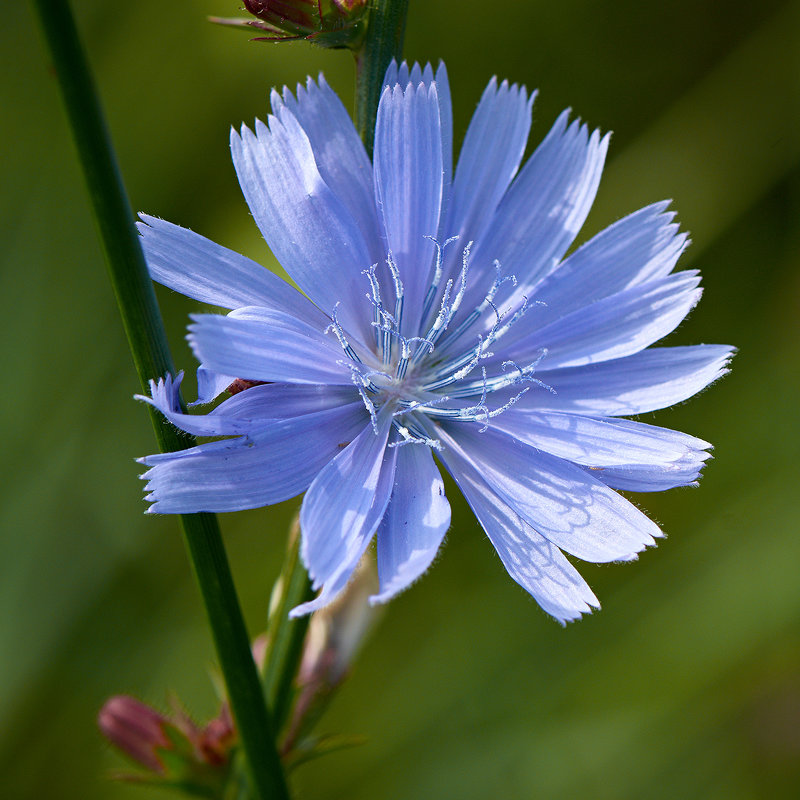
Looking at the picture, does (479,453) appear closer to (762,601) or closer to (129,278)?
(129,278)

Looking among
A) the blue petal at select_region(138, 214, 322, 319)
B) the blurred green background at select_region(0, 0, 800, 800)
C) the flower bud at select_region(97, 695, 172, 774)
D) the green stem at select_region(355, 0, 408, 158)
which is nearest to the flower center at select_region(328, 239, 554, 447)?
the blue petal at select_region(138, 214, 322, 319)

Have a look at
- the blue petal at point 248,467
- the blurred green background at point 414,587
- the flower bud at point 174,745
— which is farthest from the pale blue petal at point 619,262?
the blurred green background at point 414,587

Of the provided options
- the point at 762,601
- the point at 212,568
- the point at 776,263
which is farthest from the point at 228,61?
the point at 762,601

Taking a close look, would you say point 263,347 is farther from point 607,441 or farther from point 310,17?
point 607,441

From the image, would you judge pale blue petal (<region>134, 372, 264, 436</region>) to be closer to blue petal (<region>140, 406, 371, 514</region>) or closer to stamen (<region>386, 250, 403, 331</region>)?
blue petal (<region>140, 406, 371, 514</region>)

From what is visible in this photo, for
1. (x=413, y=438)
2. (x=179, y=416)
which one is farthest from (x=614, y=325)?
(x=179, y=416)

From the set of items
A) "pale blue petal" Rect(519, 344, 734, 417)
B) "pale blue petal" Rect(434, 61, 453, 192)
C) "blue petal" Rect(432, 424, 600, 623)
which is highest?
"pale blue petal" Rect(434, 61, 453, 192)
